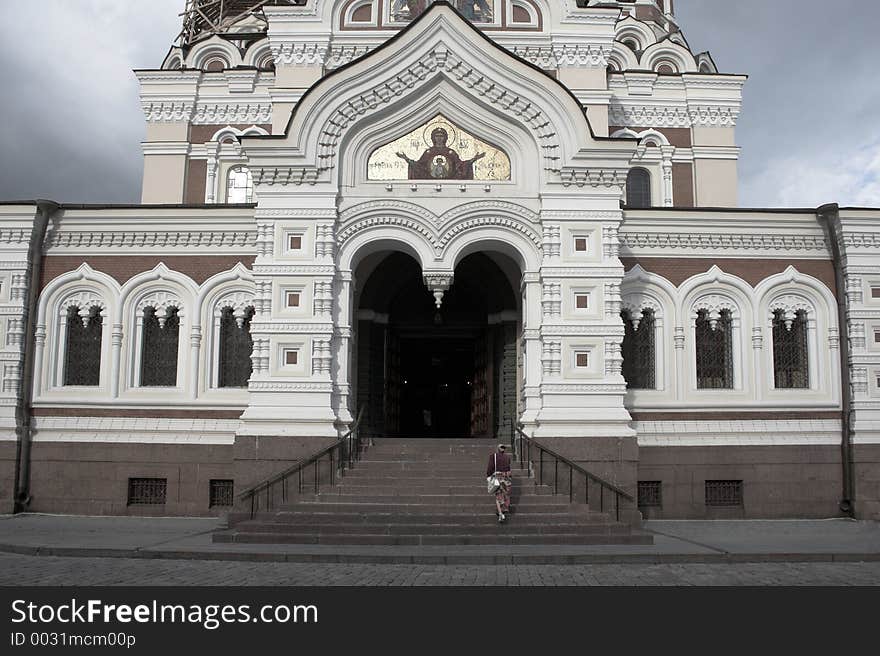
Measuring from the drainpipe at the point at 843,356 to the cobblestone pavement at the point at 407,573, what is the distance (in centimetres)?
543

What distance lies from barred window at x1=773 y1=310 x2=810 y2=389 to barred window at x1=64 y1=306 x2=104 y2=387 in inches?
544

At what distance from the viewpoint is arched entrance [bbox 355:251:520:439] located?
18844 mm

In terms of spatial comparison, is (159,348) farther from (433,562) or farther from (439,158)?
(433,562)

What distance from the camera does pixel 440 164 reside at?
16.9 meters

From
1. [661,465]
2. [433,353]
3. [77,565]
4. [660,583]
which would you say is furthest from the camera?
[433,353]

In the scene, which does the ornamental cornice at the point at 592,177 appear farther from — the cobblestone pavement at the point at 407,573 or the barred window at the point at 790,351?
the cobblestone pavement at the point at 407,573

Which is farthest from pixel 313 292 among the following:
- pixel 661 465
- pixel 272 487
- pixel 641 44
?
pixel 641 44

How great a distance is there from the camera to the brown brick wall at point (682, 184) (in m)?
23.3

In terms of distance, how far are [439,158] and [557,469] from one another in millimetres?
6283

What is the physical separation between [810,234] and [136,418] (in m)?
14.1

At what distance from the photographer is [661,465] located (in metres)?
17.1

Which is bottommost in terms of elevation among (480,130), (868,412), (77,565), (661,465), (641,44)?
(77,565)

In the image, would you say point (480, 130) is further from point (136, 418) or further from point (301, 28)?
point (136, 418)

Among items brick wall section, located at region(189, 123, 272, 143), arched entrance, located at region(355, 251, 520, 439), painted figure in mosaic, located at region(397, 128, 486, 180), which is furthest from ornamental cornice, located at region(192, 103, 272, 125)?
painted figure in mosaic, located at region(397, 128, 486, 180)
